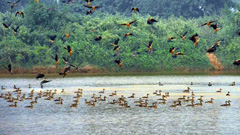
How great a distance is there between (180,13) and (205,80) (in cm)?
4192

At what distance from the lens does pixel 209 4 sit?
4141 inches

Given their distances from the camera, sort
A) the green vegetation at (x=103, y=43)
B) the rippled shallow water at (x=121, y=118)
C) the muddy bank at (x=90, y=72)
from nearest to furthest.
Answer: the rippled shallow water at (x=121, y=118) → the muddy bank at (x=90, y=72) → the green vegetation at (x=103, y=43)

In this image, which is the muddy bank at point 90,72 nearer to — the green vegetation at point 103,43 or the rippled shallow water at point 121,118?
the green vegetation at point 103,43

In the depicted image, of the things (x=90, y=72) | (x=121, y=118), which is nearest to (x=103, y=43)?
(x=90, y=72)

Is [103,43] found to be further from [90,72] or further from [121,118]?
[121,118]

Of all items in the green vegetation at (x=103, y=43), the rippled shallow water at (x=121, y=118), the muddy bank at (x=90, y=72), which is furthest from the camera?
the green vegetation at (x=103, y=43)

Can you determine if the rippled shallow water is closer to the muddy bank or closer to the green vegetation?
the muddy bank

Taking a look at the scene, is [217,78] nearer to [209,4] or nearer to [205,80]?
[205,80]

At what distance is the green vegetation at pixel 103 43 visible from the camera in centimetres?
7862

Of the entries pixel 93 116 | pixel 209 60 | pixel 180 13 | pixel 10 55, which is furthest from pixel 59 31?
pixel 93 116

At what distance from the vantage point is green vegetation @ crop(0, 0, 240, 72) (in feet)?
258

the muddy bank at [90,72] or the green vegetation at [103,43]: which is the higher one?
the green vegetation at [103,43]

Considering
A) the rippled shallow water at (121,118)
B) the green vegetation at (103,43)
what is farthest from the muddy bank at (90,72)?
the rippled shallow water at (121,118)

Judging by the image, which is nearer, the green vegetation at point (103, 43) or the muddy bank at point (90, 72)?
the muddy bank at point (90, 72)
